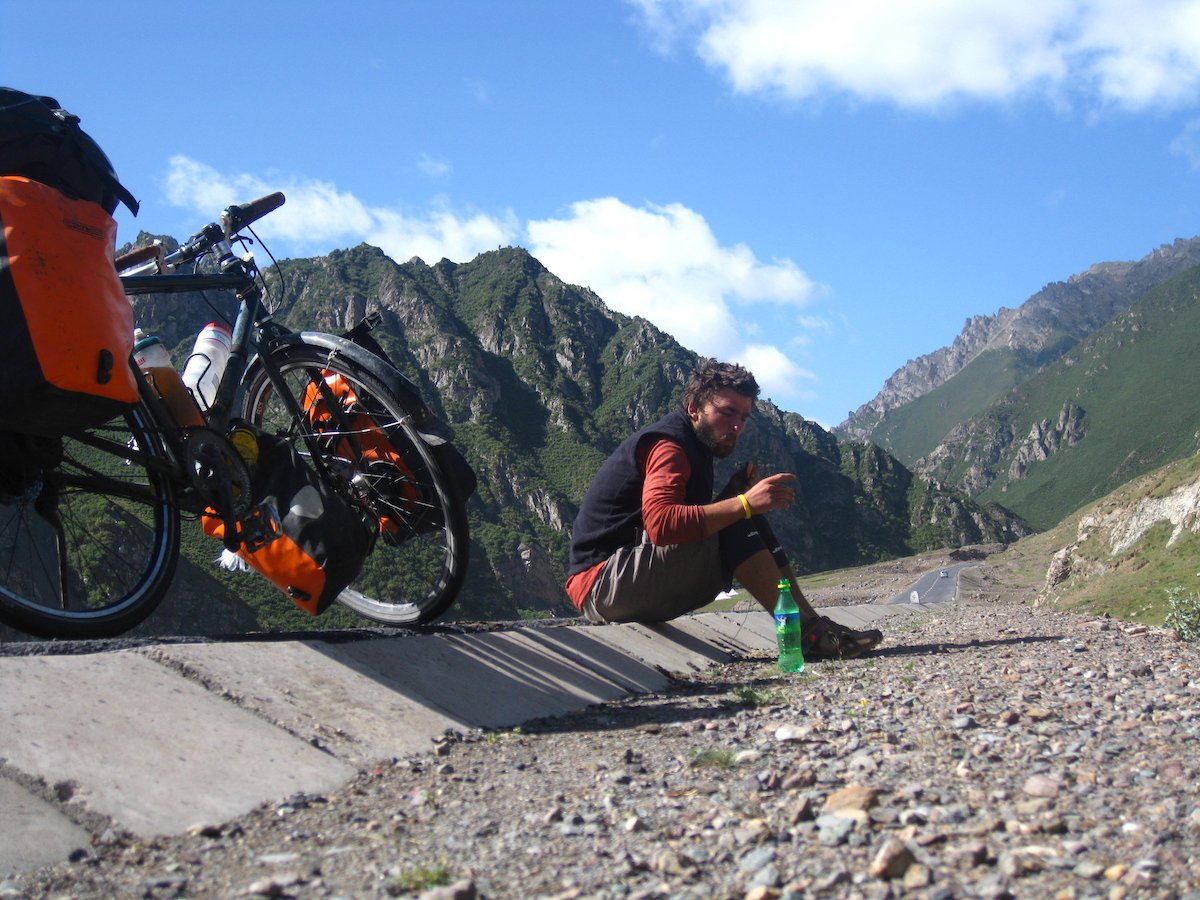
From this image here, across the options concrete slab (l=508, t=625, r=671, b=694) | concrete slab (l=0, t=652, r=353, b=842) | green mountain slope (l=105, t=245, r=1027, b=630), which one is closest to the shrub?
concrete slab (l=508, t=625, r=671, b=694)

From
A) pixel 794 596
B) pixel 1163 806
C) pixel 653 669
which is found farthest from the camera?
pixel 794 596

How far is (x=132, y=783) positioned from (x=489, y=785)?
861 millimetres

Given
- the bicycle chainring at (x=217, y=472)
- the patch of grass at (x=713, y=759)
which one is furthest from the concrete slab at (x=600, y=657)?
the patch of grass at (x=713, y=759)

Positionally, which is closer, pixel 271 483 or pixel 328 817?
pixel 328 817

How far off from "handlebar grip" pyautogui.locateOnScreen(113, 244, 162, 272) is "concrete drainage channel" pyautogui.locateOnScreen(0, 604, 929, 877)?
210cm

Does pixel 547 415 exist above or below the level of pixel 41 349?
above

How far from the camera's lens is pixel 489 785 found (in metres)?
2.67

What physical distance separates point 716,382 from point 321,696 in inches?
127

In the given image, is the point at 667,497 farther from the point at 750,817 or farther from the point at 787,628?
the point at 750,817

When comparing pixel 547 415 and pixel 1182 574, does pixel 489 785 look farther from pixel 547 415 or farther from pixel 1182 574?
pixel 547 415

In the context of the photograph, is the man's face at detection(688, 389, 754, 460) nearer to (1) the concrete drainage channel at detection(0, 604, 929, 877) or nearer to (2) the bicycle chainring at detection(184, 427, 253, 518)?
(1) the concrete drainage channel at detection(0, 604, 929, 877)

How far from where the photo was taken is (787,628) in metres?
5.39

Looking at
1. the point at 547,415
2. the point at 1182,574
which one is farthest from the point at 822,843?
the point at 547,415

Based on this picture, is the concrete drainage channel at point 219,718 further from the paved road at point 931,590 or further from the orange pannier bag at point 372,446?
the paved road at point 931,590
